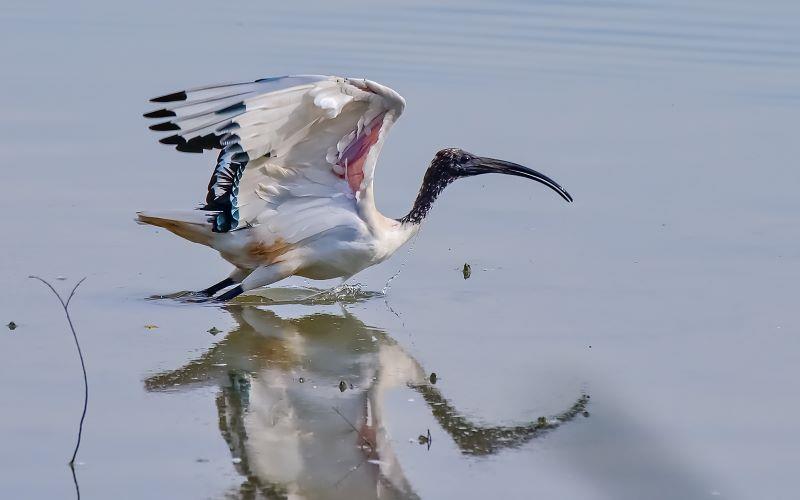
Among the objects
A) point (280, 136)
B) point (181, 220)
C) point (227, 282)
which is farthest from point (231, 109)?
point (227, 282)

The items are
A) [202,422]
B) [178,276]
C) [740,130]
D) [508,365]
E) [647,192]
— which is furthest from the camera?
[740,130]

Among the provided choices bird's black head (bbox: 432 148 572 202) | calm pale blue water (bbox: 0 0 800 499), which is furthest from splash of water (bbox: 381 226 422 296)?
bird's black head (bbox: 432 148 572 202)

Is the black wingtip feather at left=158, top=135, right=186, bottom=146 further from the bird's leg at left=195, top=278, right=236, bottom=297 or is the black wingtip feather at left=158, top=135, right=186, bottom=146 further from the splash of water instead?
the splash of water

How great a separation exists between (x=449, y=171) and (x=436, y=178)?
0.11 m

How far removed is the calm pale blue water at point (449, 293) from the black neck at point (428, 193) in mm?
321

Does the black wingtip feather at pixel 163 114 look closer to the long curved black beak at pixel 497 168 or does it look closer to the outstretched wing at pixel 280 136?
the outstretched wing at pixel 280 136

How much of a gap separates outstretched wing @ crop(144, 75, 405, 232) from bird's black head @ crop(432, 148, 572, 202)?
0.85 m

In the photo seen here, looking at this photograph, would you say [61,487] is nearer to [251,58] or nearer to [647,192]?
[647,192]

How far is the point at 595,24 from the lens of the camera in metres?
17.8

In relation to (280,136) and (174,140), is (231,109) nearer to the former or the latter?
(174,140)

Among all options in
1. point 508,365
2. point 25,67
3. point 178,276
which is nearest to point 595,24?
point 25,67

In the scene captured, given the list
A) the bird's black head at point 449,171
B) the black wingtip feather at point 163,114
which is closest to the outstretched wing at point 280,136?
the black wingtip feather at point 163,114

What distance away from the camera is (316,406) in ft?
21.5

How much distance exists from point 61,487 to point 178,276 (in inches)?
140
